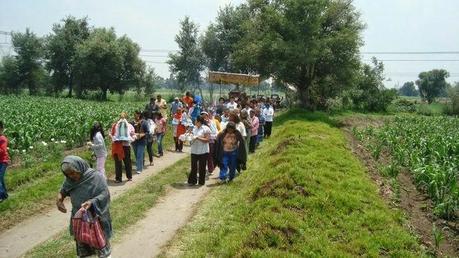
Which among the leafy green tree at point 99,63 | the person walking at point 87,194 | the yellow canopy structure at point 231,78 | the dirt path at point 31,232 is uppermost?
the leafy green tree at point 99,63

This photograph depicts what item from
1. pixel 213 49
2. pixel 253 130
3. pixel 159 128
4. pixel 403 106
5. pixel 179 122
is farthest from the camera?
pixel 213 49

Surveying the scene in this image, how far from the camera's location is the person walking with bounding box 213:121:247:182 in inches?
581

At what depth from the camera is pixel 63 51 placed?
7219cm

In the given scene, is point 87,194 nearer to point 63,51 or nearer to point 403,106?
point 403,106

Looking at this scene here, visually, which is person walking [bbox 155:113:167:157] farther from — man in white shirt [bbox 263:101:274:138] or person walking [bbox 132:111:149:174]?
man in white shirt [bbox 263:101:274:138]

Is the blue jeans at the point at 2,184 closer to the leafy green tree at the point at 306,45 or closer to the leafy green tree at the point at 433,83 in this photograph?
the leafy green tree at the point at 306,45

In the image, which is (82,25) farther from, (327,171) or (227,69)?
(327,171)

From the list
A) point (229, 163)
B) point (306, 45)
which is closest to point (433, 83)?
point (306, 45)

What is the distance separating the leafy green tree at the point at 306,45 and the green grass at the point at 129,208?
22.0m

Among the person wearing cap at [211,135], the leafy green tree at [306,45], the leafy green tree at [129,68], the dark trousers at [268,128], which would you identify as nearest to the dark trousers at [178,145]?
the person wearing cap at [211,135]

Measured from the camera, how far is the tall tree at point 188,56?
65.5 m

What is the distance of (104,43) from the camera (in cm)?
6444

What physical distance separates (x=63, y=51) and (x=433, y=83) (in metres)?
67.9

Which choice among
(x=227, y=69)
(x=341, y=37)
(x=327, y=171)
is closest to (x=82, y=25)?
(x=227, y=69)
